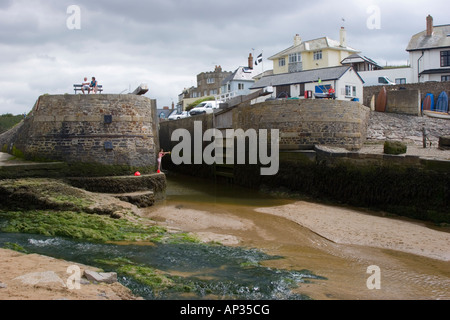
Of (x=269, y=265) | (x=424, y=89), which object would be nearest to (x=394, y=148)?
(x=269, y=265)

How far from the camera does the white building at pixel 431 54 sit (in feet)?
134

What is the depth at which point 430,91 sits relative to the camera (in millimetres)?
31625

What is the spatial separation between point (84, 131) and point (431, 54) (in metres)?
37.9

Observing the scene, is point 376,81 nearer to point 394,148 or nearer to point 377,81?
point 377,81

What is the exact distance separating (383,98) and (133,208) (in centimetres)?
2108

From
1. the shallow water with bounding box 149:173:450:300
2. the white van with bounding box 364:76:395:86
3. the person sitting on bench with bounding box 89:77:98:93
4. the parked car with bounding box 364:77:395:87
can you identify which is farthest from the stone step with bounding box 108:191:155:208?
the parked car with bounding box 364:77:395:87

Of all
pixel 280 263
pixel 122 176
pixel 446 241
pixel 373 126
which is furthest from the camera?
pixel 373 126

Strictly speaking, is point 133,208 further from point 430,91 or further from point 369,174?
point 430,91

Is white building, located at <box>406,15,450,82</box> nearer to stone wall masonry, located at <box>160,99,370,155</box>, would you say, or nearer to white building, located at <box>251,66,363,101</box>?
white building, located at <box>251,66,363,101</box>

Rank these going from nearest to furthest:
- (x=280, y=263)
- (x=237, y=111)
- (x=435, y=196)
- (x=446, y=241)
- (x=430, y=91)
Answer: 1. (x=280, y=263)
2. (x=446, y=241)
3. (x=435, y=196)
4. (x=237, y=111)
5. (x=430, y=91)

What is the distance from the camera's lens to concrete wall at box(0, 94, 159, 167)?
48.2 feet

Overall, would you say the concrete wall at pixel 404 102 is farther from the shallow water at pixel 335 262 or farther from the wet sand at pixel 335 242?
the shallow water at pixel 335 262

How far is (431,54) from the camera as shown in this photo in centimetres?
4175
